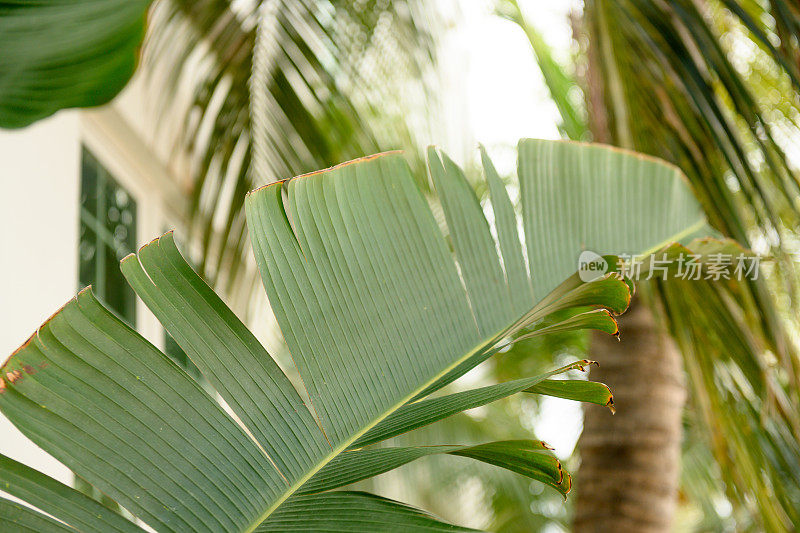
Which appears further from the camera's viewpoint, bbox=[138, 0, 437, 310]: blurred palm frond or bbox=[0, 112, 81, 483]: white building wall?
bbox=[138, 0, 437, 310]: blurred palm frond

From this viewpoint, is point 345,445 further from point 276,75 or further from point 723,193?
point 276,75

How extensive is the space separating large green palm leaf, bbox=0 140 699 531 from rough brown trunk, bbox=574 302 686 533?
915 mm

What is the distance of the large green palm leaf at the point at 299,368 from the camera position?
452 millimetres

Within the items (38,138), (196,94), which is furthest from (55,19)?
(196,94)

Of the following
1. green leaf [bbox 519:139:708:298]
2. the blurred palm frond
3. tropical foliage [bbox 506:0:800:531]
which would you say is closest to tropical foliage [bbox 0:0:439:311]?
the blurred palm frond

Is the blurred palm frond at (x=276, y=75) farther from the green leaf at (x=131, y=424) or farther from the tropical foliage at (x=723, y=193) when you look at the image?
the green leaf at (x=131, y=424)

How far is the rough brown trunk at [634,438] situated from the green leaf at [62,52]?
3.47 ft

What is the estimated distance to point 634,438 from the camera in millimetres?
1465

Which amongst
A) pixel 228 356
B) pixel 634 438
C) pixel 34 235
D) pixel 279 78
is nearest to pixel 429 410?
pixel 228 356

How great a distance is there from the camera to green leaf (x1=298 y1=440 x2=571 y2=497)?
504 mm

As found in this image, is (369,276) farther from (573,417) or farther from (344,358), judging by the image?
(573,417)

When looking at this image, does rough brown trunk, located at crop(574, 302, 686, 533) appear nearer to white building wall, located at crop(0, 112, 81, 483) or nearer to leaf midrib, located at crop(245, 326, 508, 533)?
leaf midrib, located at crop(245, 326, 508, 533)

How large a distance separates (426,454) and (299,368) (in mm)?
114

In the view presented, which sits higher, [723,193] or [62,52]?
[62,52]
